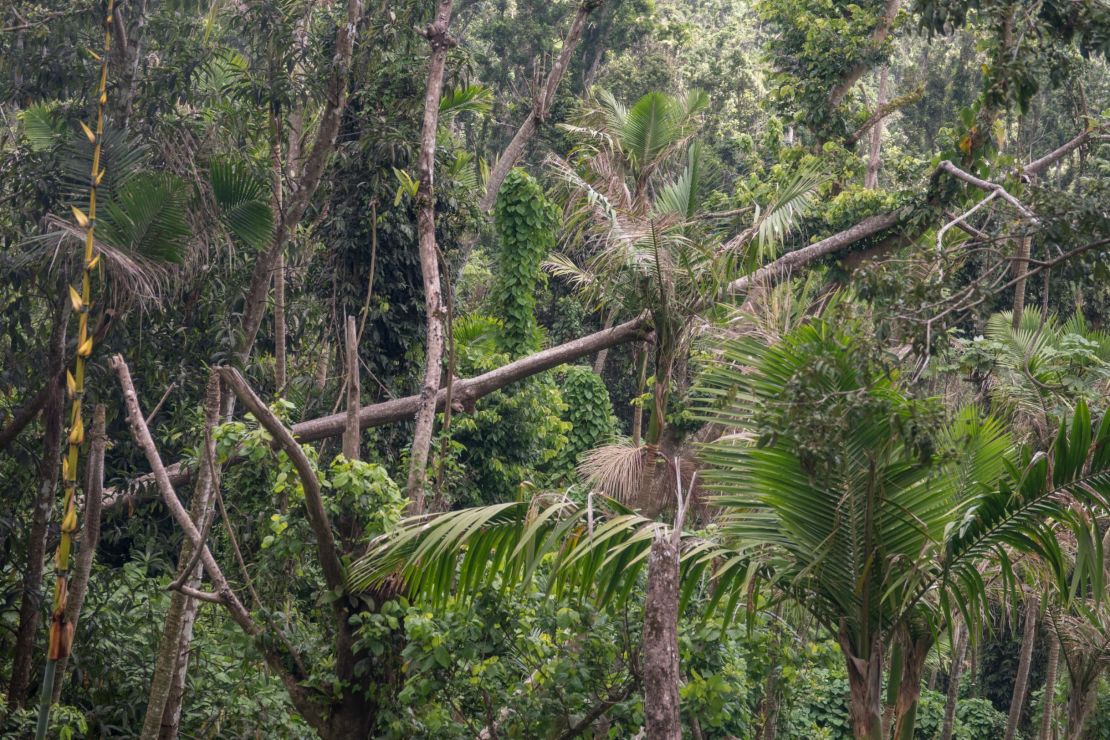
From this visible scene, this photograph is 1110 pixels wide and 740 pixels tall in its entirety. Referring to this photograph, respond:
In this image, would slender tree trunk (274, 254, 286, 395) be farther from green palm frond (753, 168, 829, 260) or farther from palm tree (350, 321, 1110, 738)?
palm tree (350, 321, 1110, 738)

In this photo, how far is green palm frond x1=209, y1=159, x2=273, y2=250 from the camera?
752cm

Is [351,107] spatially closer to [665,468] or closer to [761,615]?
[665,468]

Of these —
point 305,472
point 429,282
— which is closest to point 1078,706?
point 429,282

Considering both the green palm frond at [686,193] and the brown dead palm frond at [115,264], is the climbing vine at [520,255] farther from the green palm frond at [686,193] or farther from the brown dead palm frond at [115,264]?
the brown dead palm frond at [115,264]

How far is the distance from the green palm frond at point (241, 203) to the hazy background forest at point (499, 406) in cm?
6

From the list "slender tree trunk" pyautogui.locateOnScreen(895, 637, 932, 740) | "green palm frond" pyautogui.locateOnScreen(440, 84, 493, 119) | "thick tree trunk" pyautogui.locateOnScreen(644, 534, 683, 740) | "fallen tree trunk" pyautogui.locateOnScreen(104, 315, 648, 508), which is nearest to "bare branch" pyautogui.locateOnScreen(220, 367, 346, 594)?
"thick tree trunk" pyautogui.locateOnScreen(644, 534, 683, 740)

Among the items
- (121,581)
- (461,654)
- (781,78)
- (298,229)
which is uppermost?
(781,78)

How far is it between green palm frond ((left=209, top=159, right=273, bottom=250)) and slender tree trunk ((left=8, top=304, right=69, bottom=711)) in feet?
4.29

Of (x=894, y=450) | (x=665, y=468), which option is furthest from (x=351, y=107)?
(x=894, y=450)

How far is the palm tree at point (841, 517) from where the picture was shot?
4477 millimetres

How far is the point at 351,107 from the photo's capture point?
1176 centimetres

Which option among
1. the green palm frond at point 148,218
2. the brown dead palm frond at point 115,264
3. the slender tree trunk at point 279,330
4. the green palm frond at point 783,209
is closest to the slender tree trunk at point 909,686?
the green palm frond at point 783,209

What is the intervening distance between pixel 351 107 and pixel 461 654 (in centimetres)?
774

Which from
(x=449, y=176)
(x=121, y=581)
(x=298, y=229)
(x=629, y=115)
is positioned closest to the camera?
(x=121, y=581)
